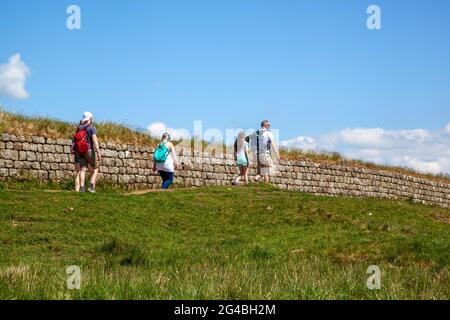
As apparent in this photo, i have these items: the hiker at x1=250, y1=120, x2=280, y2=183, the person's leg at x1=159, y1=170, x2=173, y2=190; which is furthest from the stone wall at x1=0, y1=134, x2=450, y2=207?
the hiker at x1=250, y1=120, x2=280, y2=183

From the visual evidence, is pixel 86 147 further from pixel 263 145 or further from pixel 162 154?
pixel 263 145

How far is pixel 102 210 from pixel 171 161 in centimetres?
512

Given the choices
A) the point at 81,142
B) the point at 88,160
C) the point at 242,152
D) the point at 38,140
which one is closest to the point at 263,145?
the point at 242,152

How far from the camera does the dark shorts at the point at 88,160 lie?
17422 millimetres

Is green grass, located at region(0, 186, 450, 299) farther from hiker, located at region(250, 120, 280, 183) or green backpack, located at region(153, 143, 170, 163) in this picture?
hiker, located at region(250, 120, 280, 183)

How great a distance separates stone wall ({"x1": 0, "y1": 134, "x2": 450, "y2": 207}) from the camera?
68.9 feet

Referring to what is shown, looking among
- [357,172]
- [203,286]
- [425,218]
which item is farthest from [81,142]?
[357,172]

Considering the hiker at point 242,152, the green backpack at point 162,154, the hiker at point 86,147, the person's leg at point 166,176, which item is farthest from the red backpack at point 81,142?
the hiker at point 242,152

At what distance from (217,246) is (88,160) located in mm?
7036

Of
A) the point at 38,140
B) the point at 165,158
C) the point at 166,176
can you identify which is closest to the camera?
the point at 165,158

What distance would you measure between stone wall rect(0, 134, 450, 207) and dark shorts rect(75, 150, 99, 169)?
158 inches

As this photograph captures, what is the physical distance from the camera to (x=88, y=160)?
691 inches

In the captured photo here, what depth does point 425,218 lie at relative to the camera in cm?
1838
